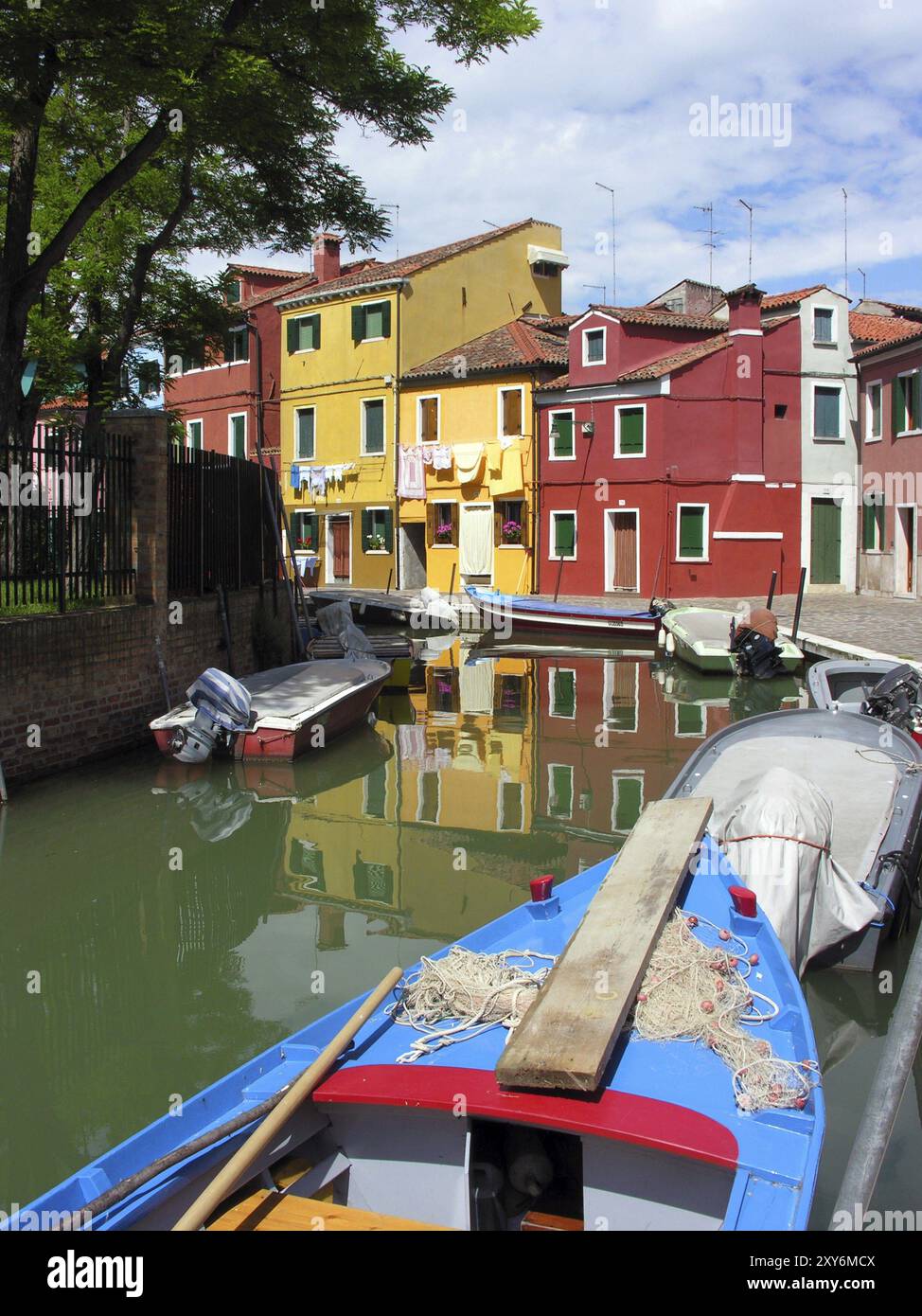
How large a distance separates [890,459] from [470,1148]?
2644 cm

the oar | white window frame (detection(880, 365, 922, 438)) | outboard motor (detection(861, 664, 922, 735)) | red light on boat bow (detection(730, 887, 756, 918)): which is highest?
white window frame (detection(880, 365, 922, 438))

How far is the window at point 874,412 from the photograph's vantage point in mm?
27875

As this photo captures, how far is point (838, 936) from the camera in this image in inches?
233

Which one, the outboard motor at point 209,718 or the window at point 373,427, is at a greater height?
the window at point 373,427

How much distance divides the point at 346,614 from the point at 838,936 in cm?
1107

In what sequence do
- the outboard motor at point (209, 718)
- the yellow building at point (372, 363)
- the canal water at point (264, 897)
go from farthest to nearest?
the yellow building at point (372, 363)
the outboard motor at point (209, 718)
the canal water at point (264, 897)

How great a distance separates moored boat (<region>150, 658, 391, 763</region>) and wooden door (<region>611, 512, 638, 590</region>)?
1749cm

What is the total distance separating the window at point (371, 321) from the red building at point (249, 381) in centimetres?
409

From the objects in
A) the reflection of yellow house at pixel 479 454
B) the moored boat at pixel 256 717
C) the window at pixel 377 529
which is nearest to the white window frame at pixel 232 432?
the window at pixel 377 529

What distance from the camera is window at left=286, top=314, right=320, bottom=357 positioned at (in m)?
35.3

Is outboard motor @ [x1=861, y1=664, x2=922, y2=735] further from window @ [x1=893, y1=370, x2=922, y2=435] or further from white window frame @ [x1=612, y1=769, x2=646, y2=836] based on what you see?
window @ [x1=893, y1=370, x2=922, y2=435]

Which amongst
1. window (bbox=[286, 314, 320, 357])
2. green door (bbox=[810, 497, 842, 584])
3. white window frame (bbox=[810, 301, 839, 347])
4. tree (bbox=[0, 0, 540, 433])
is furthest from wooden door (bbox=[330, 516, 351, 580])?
tree (bbox=[0, 0, 540, 433])

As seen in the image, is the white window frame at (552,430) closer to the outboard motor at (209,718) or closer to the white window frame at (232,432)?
the white window frame at (232,432)

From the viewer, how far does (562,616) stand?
24422 mm
